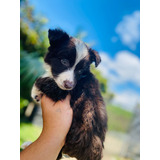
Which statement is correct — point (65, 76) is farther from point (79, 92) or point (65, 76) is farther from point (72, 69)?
point (79, 92)

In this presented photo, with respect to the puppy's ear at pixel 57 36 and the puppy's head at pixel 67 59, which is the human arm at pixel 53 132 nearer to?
the puppy's head at pixel 67 59

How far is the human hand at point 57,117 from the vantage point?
1891 mm

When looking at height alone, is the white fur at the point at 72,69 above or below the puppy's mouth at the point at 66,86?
above

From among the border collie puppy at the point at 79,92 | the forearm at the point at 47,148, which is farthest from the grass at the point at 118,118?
the forearm at the point at 47,148

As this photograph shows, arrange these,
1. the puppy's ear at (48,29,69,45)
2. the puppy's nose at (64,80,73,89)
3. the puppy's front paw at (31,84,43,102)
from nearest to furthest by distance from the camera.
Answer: the puppy's nose at (64,80,73,89) → the puppy's ear at (48,29,69,45) → the puppy's front paw at (31,84,43,102)

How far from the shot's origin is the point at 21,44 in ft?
7.68

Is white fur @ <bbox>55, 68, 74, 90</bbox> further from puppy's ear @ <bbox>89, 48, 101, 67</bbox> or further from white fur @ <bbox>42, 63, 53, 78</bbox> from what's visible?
puppy's ear @ <bbox>89, 48, 101, 67</bbox>

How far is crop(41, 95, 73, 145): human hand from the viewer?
6.21 ft

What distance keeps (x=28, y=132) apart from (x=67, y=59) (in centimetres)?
83

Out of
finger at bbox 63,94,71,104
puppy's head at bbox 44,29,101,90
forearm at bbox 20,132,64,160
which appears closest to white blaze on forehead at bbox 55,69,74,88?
puppy's head at bbox 44,29,101,90

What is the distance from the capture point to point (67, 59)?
1762mm

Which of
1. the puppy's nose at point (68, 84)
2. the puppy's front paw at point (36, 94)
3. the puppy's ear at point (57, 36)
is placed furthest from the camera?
the puppy's front paw at point (36, 94)
